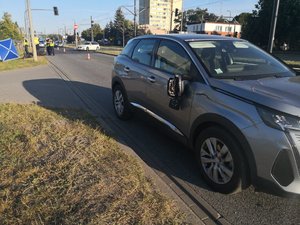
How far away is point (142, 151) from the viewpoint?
4.91 m

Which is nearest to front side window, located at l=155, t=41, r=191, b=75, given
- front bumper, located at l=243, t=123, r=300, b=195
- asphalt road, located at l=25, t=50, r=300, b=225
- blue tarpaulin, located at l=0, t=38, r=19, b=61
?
asphalt road, located at l=25, t=50, r=300, b=225

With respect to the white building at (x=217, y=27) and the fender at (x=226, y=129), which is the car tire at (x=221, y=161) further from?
the white building at (x=217, y=27)

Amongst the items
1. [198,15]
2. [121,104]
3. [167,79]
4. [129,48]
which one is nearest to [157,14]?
[198,15]

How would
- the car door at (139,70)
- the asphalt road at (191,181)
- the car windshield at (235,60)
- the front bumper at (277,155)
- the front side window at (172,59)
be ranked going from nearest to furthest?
the front bumper at (277,155) → the asphalt road at (191,181) → the car windshield at (235,60) → the front side window at (172,59) → the car door at (139,70)

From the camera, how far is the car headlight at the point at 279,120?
2.81 m

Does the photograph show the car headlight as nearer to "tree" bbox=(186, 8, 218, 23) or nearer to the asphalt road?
the asphalt road

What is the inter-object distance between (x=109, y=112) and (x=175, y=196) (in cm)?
399

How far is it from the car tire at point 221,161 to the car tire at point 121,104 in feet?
8.04


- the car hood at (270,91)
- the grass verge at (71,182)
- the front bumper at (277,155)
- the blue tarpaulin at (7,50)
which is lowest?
the blue tarpaulin at (7,50)

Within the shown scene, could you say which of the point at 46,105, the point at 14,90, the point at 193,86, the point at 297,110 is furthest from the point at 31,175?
the point at 14,90

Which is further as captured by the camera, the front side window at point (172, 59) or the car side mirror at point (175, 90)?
the front side window at point (172, 59)

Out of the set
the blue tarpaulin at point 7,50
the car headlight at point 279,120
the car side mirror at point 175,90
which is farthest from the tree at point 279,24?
the car headlight at point 279,120

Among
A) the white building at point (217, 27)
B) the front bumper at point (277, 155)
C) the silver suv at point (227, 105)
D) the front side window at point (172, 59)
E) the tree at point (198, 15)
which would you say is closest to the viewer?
the front bumper at point (277, 155)

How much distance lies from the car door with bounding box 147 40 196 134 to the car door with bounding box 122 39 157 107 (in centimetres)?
20
